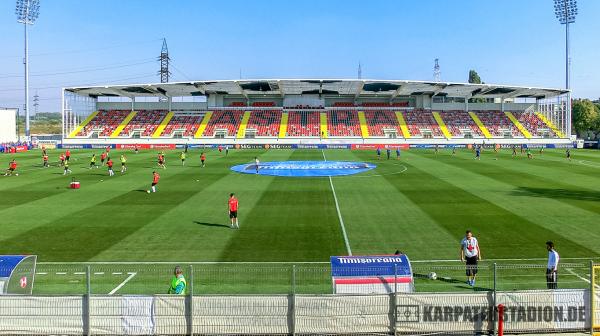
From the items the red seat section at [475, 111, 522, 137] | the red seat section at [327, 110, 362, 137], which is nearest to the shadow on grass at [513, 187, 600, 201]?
the red seat section at [327, 110, 362, 137]

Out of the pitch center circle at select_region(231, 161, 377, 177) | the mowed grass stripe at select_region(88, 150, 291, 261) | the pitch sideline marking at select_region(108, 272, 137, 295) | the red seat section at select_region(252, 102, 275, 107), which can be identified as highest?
the red seat section at select_region(252, 102, 275, 107)

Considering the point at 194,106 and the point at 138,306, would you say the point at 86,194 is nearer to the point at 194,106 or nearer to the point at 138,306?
the point at 138,306

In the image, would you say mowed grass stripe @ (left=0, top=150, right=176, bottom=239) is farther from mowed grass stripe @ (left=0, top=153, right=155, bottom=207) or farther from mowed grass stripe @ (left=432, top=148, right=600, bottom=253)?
mowed grass stripe @ (left=432, top=148, right=600, bottom=253)

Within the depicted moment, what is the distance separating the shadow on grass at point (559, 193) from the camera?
26.8 meters

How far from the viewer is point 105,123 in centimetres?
9131

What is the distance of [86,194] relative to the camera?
28.6m

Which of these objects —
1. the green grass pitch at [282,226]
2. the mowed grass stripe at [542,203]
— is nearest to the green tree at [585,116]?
the mowed grass stripe at [542,203]

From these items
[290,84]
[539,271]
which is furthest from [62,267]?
[290,84]

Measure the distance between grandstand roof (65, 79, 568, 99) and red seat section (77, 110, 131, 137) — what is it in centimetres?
391

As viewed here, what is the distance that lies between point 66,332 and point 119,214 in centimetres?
1351

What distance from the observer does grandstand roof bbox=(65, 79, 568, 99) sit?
81.6 metres

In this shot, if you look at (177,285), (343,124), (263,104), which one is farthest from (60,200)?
(263,104)

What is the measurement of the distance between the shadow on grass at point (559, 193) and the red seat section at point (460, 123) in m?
59.1

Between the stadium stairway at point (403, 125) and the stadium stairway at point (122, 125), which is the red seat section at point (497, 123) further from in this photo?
the stadium stairway at point (122, 125)
